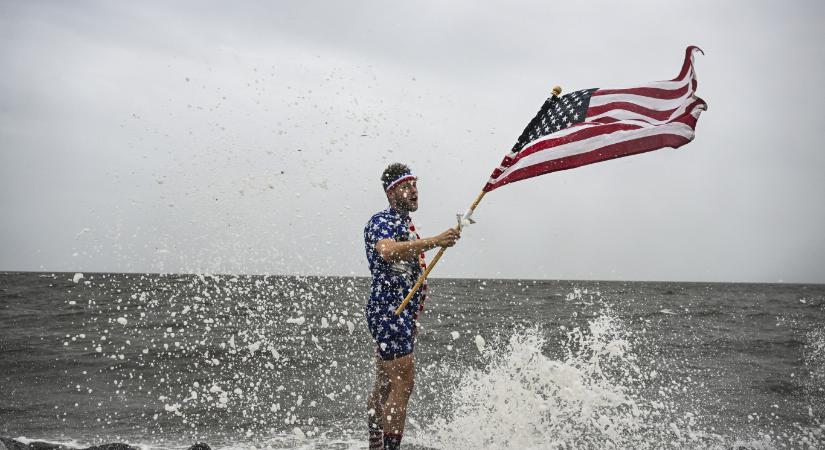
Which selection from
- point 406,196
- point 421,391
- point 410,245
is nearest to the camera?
point 410,245

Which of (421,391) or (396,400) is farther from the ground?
(396,400)

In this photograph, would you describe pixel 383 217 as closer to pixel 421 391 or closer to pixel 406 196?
pixel 406 196

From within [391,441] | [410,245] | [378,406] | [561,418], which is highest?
[410,245]

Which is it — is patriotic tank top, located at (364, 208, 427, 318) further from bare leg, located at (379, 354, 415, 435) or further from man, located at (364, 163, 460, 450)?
bare leg, located at (379, 354, 415, 435)

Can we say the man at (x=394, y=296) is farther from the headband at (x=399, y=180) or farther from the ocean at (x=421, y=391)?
the ocean at (x=421, y=391)

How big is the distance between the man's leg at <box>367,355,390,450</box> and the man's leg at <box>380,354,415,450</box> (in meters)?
0.15

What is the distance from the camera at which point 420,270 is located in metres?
4.60

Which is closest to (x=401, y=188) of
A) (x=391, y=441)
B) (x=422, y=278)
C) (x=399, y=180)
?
(x=399, y=180)

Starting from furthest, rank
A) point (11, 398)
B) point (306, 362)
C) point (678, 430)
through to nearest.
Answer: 1. point (306, 362)
2. point (11, 398)
3. point (678, 430)


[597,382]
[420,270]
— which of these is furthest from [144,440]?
[597,382]

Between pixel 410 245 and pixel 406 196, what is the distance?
521 millimetres

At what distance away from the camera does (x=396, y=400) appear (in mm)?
4465

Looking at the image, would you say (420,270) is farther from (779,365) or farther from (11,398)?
(779,365)

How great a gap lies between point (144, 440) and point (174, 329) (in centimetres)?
1564
